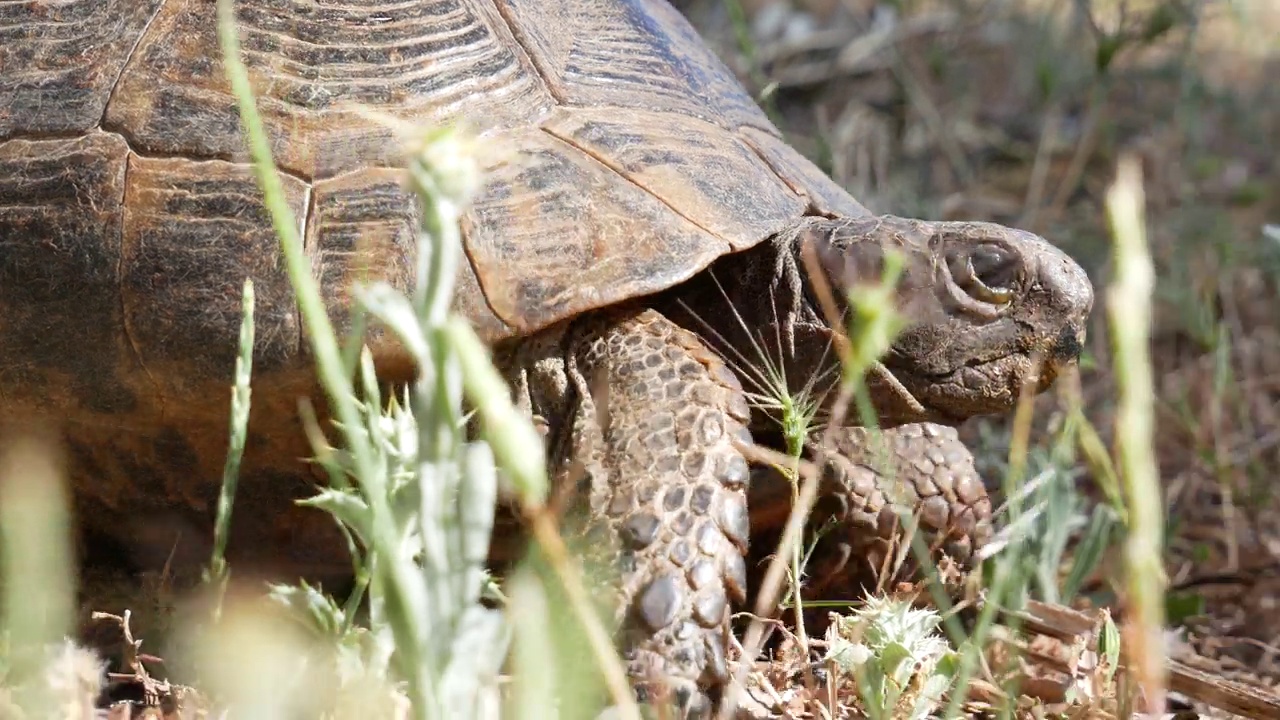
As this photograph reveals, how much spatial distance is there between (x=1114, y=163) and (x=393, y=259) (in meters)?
4.63

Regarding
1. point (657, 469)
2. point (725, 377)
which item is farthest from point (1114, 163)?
point (657, 469)

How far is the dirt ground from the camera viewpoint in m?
3.66

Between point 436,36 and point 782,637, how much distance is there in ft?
4.93

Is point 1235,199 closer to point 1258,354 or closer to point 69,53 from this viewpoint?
point 1258,354

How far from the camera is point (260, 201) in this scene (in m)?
2.62

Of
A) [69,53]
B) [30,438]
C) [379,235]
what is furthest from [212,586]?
[69,53]

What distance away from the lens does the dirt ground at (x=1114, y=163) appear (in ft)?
12.0

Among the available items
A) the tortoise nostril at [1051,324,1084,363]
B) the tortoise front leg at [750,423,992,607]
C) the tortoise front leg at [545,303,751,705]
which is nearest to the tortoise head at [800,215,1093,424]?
the tortoise nostril at [1051,324,1084,363]

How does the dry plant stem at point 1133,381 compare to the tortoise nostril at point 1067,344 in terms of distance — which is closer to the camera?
the dry plant stem at point 1133,381

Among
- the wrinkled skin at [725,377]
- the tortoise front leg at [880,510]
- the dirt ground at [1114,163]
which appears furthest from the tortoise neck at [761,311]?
the dirt ground at [1114,163]

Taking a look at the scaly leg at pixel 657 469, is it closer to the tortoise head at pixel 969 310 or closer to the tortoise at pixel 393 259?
the tortoise at pixel 393 259

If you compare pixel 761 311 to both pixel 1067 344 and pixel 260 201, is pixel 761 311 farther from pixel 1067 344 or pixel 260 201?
pixel 260 201

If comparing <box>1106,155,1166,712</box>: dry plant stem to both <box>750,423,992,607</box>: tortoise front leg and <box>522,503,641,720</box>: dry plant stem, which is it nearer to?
<box>522,503,641,720</box>: dry plant stem

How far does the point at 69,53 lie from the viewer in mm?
2867
